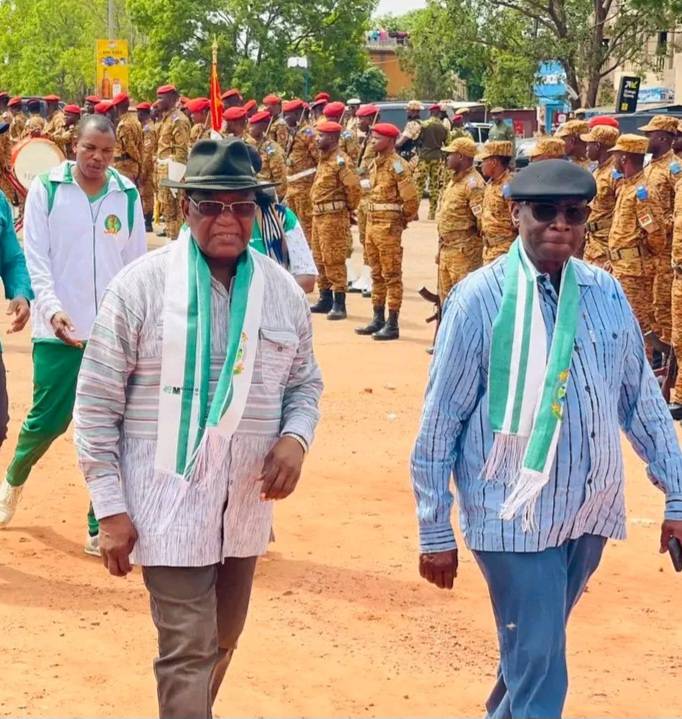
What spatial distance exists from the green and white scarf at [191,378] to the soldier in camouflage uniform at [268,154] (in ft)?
42.5

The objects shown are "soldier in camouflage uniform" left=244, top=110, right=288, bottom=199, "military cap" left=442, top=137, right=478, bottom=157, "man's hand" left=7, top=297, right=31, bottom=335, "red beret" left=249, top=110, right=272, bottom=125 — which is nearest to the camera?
"man's hand" left=7, top=297, right=31, bottom=335

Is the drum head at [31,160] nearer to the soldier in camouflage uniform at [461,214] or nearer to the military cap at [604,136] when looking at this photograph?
the soldier in camouflage uniform at [461,214]

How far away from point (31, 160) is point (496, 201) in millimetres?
6085

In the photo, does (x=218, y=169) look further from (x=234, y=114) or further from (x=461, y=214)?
(x=234, y=114)

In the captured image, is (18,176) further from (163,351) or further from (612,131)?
(163,351)

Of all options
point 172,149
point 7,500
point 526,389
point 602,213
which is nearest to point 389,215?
point 602,213

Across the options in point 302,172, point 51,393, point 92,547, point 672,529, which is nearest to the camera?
point 672,529

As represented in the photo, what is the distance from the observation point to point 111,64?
176 feet

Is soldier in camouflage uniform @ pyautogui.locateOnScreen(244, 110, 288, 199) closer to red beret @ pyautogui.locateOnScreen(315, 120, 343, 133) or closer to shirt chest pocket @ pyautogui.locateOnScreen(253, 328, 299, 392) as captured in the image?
red beret @ pyautogui.locateOnScreen(315, 120, 343, 133)

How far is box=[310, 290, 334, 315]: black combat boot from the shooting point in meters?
17.1

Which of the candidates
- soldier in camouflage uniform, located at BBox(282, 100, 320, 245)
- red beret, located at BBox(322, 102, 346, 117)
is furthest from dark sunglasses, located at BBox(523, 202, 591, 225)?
red beret, located at BBox(322, 102, 346, 117)

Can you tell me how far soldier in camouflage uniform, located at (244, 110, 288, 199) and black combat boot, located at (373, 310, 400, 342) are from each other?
267 cm

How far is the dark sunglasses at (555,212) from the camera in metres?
4.32

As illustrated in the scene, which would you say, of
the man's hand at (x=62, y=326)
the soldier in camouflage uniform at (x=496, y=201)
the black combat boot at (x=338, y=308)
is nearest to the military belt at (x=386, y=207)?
the black combat boot at (x=338, y=308)
